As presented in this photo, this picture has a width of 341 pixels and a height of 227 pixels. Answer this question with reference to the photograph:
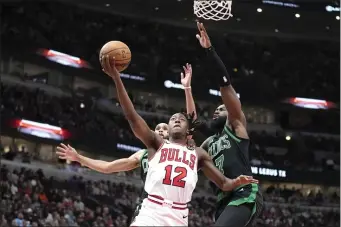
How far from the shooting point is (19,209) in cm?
2033

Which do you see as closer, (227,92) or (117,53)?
(117,53)

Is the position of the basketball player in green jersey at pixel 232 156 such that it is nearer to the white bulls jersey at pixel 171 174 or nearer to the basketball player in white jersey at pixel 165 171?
the basketball player in white jersey at pixel 165 171

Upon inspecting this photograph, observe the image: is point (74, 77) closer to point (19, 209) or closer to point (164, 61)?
point (164, 61)

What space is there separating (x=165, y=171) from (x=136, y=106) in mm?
28873

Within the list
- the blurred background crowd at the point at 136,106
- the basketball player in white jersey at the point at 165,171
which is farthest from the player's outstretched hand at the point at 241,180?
the blurred background crowd at the point at 136,106

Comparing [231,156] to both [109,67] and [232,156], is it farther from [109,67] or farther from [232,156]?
[109,67]

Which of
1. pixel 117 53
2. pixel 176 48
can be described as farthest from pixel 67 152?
pixel 176 48

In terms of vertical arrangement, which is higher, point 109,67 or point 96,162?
point 109,67

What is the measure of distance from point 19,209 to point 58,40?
14628 mm

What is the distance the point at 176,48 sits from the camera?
123 feet

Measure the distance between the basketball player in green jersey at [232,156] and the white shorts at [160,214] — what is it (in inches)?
27.0

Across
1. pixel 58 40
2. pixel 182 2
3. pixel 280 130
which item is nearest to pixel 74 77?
pixel 58 40

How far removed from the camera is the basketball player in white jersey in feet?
19.0

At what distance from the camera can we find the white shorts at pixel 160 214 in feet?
18.8
